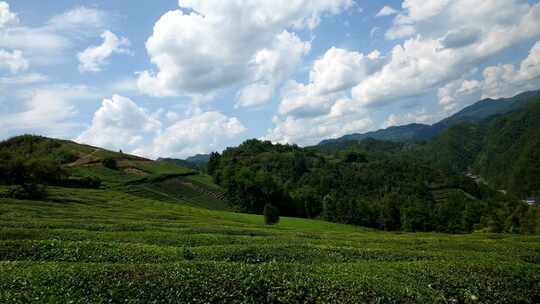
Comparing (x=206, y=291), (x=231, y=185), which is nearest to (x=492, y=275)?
(x=206, y=291)

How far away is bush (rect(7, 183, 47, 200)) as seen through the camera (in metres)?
81.9

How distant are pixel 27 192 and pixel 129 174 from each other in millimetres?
71038

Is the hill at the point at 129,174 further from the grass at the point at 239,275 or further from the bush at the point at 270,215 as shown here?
the grass at the point at 239,275

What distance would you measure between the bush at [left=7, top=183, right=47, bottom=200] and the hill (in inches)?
1270

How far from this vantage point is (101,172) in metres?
151

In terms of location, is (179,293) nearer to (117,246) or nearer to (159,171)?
(117,246)

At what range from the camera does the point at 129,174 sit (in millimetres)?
155000

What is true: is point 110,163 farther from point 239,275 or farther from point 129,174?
point 239,275

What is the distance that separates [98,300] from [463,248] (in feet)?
125

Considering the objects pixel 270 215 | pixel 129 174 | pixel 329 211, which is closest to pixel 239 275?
pixel 270 215

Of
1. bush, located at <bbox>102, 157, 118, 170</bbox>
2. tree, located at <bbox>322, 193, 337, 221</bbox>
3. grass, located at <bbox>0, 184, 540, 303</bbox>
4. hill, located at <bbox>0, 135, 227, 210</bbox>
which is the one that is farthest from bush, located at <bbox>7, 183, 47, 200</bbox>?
tree, located at <bbox>322, 193, 337, 221</bbox>

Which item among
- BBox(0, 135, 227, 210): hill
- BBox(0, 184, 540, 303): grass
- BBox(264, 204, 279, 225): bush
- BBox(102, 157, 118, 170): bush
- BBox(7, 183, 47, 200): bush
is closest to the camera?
BBox(0, 184, 540, 303): grass

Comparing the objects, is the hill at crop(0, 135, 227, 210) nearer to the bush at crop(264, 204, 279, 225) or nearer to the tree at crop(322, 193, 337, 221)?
the tree at crop(322, 193, 337, 221)

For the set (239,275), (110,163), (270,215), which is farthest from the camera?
(110,163)
